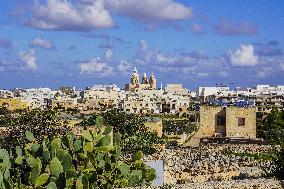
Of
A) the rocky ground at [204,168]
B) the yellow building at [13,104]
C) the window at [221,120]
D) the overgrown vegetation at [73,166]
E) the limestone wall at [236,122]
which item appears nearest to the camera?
the overgrown vegetation at [73,166]

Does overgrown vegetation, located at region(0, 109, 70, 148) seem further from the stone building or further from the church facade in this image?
the church facade

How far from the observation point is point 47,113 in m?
28.2

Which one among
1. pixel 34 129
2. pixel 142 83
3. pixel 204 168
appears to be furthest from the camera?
pixel 142 83

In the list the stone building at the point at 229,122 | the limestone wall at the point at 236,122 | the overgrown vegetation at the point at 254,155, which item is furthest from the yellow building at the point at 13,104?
the overgrown vegetation at the point at 254,155

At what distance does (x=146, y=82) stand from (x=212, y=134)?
386ft

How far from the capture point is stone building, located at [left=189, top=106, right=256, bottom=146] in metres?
34.9

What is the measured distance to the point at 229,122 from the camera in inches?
1384

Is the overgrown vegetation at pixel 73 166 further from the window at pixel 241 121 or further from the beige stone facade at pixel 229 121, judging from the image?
the window at pixel 241 121

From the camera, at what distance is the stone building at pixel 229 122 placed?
3494 cm

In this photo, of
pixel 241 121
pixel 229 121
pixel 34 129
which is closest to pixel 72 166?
pixel 34 129

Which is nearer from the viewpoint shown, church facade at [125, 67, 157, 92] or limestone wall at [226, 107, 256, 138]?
limestone wall at [226, 107, 256, 138]

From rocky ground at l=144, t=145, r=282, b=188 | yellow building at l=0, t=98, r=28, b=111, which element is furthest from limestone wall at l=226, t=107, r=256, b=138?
yellow building at l=0, t=98, r=28, b=111

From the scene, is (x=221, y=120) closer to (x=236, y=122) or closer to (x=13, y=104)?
(x=236, y=122)

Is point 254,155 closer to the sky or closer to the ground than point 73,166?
closer to the ground
